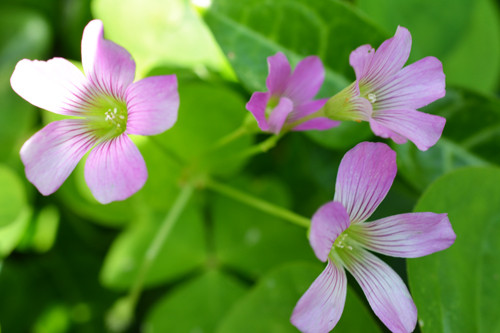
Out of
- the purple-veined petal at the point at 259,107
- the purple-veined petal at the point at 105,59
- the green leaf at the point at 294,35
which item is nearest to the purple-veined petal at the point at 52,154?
the purple-veined petal at the point at 105,59

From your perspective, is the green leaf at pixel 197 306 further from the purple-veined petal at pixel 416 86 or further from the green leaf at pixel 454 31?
the green leaf at pixel 454 31

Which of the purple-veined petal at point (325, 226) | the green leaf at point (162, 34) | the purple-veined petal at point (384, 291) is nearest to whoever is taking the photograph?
the purple-veined petal at point (325, 226)

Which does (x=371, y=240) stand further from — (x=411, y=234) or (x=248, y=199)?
(x=248, y=199)

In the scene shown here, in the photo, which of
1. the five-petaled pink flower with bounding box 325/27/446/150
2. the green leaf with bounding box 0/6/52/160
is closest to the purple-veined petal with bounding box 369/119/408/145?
the five-petaled pink flower with bounding box 325/27/446/150

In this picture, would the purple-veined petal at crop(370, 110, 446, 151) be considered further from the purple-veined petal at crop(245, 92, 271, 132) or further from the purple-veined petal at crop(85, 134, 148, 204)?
the purple-veined petal at crop(85, 134, 148, 204)

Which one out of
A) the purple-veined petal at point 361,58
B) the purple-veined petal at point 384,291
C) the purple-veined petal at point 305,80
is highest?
the purple-veined petal at point 361,58

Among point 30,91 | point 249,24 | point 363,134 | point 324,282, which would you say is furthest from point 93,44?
point 363,134
